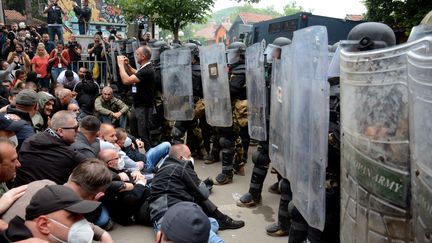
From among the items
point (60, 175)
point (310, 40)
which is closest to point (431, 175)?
point (310, 40)

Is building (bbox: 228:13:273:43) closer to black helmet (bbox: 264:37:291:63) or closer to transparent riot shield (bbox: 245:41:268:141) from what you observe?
transparent riot shield (bbox: 245:41:268:141)

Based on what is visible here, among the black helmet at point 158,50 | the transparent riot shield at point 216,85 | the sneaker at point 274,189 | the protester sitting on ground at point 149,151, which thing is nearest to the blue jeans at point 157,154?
the protester sitting on ground at point 149,151

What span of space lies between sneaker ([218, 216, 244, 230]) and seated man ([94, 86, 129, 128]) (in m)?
3.20

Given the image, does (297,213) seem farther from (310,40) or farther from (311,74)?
(310,40)

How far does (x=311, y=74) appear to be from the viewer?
2.51 meters

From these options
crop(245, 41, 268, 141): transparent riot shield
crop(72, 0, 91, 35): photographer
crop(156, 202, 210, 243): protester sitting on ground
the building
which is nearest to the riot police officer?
crop(245, 41, 268, 141): transparent riot shield

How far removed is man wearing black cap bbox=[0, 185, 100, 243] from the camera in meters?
1.85

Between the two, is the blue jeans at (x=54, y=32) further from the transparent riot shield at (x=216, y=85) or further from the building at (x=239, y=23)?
the transparent riot shield at (x=216, y=85)

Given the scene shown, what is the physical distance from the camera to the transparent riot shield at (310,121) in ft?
7.77

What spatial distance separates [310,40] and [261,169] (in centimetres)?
212

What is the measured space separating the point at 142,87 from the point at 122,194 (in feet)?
7.45

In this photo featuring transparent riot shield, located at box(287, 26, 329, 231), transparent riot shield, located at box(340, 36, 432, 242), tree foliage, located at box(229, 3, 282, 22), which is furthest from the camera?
tree foliage, located at box(229, 3, 282, 22)

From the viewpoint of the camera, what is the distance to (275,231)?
3.82 m

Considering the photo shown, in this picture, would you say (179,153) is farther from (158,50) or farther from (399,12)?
(399,12)
